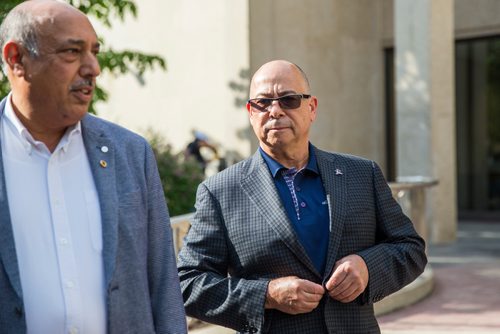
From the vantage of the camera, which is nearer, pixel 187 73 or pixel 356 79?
pixel 187 73

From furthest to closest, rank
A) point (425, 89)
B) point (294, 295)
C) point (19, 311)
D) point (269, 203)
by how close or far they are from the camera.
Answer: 1. point (425, 89)
2. point (269, 203)
3. point (294, 295)
4. point (19, 311)

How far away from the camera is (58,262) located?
8.45 ft

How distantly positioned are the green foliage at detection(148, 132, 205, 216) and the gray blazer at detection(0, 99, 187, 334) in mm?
7508

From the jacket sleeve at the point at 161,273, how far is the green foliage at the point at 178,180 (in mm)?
7502

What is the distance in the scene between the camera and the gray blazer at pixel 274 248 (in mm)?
3262

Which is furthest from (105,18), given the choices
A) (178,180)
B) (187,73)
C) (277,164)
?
(187,73)

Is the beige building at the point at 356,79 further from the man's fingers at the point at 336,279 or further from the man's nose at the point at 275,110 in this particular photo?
the man's fingers at the point at 336,279

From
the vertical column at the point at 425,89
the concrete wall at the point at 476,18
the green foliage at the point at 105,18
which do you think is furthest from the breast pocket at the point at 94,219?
the concrete wall at the point at 476,18

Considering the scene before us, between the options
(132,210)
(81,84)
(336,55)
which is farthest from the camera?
(336,55)

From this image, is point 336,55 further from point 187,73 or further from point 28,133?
point 28,133

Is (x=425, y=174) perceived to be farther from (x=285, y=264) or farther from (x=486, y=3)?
(x=285, y=264)

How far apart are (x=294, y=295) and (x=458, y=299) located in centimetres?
661

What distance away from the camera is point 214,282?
10.8 feet

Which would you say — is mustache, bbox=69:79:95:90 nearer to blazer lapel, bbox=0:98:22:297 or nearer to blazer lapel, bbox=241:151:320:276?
blazer lapel, bbox=0:98:22:297
